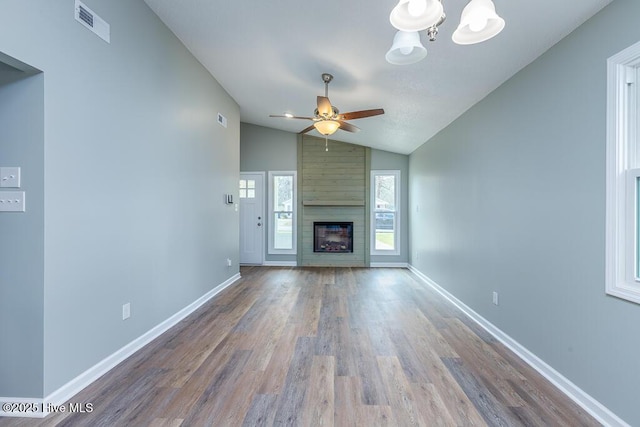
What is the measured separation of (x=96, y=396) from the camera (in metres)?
1.91

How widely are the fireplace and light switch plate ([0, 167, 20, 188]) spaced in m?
5.03

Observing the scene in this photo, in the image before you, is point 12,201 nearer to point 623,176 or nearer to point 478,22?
point 478,22

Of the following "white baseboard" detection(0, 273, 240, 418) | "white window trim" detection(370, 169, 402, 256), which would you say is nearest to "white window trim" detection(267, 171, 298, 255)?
"white window trim" detection(370, 169, 402, 256)

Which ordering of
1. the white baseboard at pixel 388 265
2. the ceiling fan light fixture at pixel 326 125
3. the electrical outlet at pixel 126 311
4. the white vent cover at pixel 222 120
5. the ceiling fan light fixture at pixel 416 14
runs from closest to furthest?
the ceiling fan light fixture at pixel 416 14 → the electrical outlet at pixel 126 311 → the ceiling fan light fixture at pixel 326 125 → the white vent cover at pixel 222 120 → the white baseboard at pixel 388 265

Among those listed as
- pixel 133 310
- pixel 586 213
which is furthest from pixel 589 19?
pixel 133 310

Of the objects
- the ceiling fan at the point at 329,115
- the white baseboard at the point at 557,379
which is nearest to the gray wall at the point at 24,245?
the ceiling fan at the point at 329,115

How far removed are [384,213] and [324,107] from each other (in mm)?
3575

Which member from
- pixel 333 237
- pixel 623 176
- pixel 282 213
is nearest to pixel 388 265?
pixel 333 237

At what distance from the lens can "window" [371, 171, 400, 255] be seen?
6445mm

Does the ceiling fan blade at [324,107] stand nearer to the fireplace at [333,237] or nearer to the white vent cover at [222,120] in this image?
the white vent cover at [222,120]

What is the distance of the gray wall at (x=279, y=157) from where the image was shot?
6410 millimetres

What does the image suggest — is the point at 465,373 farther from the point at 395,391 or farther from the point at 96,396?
the point at 96,396

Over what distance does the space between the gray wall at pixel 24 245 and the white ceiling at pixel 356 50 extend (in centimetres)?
152

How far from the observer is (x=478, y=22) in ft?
4.27
